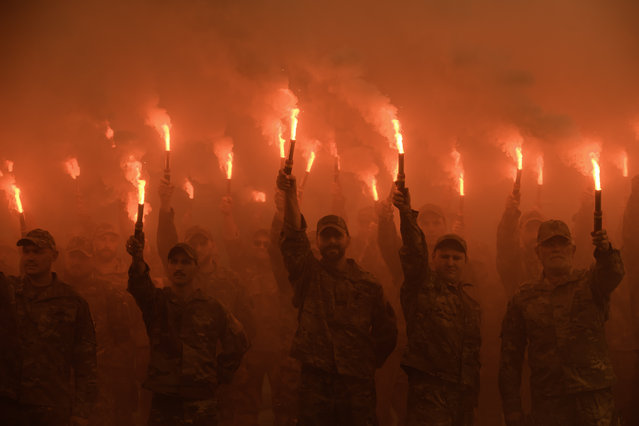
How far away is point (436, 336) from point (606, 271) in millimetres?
1681

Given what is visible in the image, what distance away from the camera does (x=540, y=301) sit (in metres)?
5.26

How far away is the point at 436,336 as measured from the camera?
5219 mm

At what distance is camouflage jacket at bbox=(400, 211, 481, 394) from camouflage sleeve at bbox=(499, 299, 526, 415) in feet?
0.85

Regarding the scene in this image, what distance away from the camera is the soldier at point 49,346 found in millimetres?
4945

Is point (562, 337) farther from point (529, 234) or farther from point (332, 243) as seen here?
point (529, 234)

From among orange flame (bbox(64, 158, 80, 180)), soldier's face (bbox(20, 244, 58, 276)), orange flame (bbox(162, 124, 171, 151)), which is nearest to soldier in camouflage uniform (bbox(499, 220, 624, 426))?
orange flame (bbox(162, 124, 171, 151))

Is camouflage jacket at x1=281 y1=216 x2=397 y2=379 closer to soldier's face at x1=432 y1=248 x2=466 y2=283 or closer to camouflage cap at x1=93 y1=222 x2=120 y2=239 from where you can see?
soldier's face at x1=432 y1=248 x2=466 y2=283

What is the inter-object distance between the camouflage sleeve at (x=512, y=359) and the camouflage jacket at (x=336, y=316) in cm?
111

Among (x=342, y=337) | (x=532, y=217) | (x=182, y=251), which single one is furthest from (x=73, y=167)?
(x=532, y=217)

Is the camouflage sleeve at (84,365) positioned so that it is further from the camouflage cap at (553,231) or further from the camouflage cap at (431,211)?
the camouflage cap at (431,211)

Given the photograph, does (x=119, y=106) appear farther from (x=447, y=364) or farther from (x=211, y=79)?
(x=447, y=364)

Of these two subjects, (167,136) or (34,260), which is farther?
(167,136)

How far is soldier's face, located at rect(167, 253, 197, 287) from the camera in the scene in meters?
5.51

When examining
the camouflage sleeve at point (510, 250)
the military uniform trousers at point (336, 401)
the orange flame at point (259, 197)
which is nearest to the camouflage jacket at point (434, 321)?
the military uniform trousers at point (336, 401)
